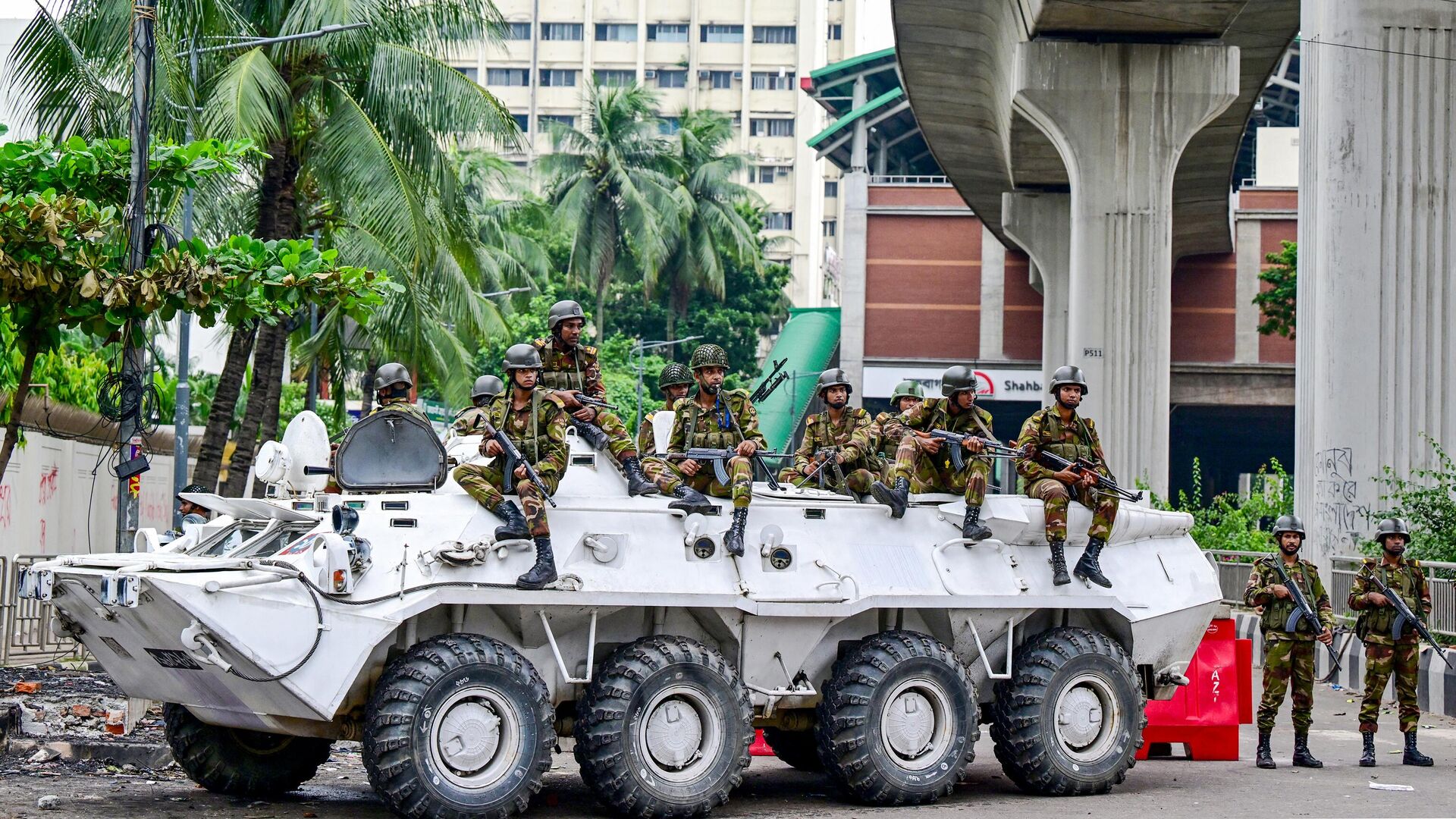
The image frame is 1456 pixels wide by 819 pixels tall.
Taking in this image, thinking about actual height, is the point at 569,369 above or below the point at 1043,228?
below

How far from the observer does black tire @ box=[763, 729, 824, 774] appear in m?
12.6

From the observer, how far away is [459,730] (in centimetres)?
966

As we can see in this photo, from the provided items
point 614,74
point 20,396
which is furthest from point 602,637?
point 614,74

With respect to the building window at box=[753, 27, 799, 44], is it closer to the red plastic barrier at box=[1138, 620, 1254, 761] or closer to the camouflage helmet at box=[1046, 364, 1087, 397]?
the red plastic barrier at box=[1138, 620, 1254, 761]

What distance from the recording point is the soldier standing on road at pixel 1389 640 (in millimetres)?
13164

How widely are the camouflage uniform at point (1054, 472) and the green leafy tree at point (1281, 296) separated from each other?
3403 cm

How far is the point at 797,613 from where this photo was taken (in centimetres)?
1081

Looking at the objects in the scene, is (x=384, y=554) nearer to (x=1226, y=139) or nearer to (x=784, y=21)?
(x=1226, y=139)

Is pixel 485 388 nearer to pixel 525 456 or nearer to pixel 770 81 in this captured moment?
pixel 525 456

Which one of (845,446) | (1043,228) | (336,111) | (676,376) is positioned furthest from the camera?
(1043,228)

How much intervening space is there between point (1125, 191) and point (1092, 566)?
1907 cm

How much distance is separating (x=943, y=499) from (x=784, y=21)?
283 ft

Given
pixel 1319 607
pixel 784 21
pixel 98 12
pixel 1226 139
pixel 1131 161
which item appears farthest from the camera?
pixel 784 21

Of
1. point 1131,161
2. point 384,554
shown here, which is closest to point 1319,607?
point 384,554
